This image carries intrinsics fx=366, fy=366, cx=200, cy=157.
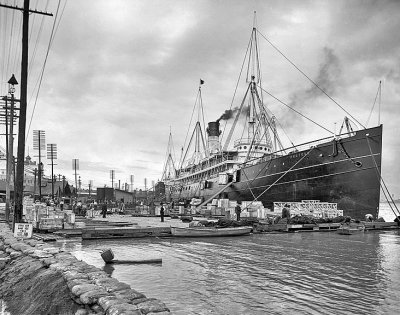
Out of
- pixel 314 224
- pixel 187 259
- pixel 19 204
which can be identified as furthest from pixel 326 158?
pixel 19 204

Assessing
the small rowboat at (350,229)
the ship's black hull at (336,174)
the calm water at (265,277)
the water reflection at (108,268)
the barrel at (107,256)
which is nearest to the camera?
the calm water at (265,277)

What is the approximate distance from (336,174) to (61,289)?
31.9 metres

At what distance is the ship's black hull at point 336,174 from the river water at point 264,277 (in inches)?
653

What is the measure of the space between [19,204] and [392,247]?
720 inches

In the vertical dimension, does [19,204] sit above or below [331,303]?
above

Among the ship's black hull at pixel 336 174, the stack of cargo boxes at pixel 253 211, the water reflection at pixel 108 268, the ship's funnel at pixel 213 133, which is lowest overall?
the water reflection at pixel 108 268

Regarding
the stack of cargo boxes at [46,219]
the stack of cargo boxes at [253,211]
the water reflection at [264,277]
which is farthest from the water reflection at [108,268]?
the stack of cargo boxes at [253,211]

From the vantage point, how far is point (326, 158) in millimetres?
35469

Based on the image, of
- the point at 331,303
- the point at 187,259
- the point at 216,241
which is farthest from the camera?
the point at 216,241

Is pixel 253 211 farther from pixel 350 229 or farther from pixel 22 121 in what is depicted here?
pixel 22 121

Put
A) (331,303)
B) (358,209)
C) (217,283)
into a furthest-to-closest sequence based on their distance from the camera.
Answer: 1. (358,209)
2. (217,283)
3. (331,303)

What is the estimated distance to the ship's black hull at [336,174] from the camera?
110 feet

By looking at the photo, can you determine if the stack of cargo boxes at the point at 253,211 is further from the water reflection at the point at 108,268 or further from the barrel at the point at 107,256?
the water reflection at the point at 108,268

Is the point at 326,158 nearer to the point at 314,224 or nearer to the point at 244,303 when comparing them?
the point at 314,224
